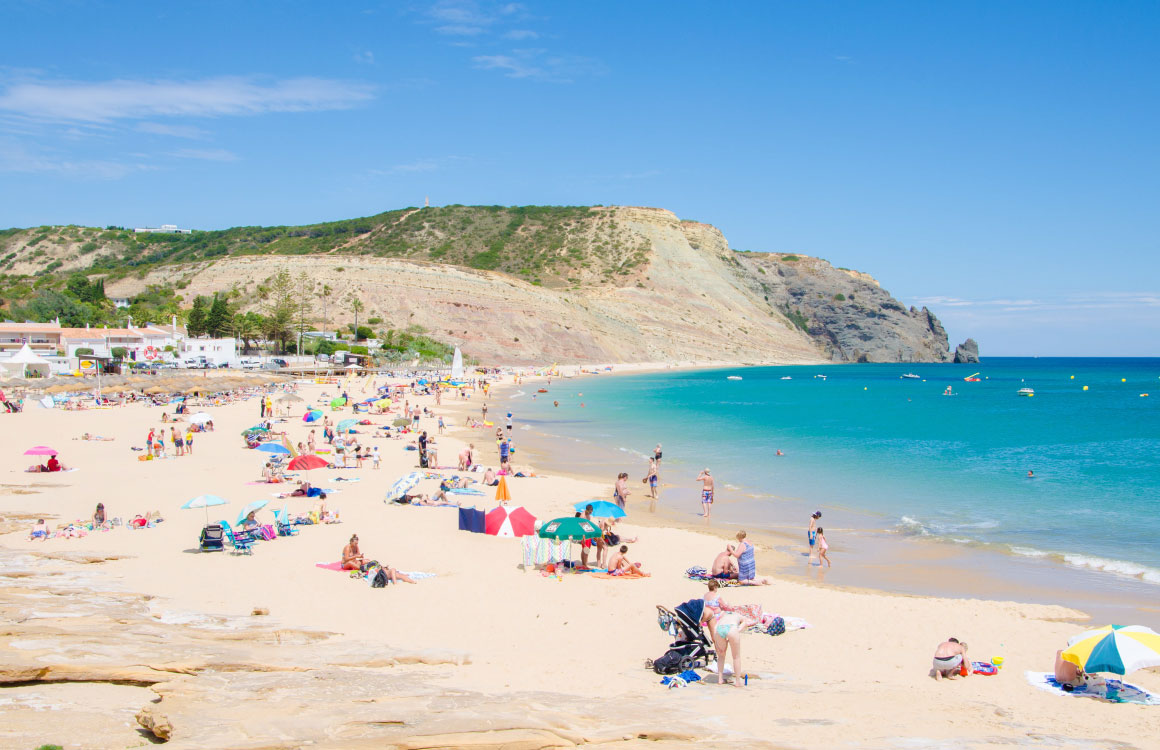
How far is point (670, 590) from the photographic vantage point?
1255cm

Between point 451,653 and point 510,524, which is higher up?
point 510,524

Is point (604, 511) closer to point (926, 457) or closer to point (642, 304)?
point (926, 457)

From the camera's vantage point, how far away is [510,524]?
15656mm

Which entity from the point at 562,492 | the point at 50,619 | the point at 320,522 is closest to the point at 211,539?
the point at 320,522

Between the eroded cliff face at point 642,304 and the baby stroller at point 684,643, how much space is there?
259 ft

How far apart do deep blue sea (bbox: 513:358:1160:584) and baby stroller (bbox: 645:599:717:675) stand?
9504mm

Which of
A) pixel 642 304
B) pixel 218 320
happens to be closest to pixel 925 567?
pixel 218 320

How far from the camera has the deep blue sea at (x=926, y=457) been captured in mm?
18375

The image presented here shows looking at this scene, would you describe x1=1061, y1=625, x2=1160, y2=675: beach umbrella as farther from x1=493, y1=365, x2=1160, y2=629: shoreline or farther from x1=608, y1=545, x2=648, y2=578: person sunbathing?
x1=608, y1=545, x2=648, y2=578: person sunbathing

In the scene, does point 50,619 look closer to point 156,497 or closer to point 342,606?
point 342,606

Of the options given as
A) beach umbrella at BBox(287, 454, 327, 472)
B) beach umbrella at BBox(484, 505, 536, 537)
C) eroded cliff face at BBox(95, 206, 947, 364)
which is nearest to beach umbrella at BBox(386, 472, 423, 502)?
beach umbrella at BBox(287, 454, 327, 472)

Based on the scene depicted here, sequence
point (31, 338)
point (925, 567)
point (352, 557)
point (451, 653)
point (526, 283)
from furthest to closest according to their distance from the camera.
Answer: point (526, 283)
point (31, 338)
point (925, 567)
point (352, 557)
point (451, 653)

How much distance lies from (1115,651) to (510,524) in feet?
32.5

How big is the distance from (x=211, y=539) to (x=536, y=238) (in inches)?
4896
